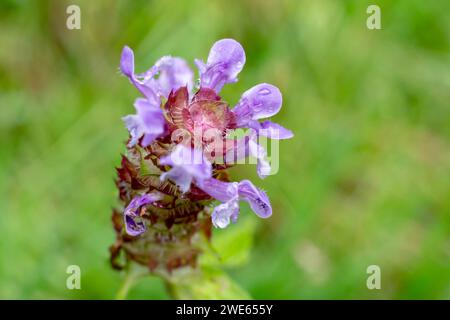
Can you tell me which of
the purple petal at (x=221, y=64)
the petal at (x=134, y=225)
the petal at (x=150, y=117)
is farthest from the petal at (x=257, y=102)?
the petal at (x=134, y=225)

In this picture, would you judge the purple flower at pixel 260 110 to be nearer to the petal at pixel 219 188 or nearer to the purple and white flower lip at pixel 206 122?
the purple and white flower lip at pixel 206 122

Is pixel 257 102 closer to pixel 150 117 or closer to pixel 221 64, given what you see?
pixel 221 64

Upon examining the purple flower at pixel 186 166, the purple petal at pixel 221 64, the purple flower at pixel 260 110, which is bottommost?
the purple flower at pixel 186 166

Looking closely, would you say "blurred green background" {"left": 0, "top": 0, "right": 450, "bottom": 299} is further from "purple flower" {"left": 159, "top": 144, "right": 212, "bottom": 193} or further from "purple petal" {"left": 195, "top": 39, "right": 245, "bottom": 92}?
"purple flower" {"left": 159, "top": 144, "right": 212, "bottom": 193}

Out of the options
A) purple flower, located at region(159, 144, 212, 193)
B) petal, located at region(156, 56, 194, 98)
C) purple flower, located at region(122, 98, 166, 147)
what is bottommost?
purple flower, located at region(159, 144, 212, 193)

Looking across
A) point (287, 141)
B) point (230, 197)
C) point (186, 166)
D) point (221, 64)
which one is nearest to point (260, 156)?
point (230, 197)

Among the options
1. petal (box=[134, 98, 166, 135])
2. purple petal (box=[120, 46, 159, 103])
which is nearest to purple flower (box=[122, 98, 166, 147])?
petal (box=[134, 98, 166, 135])
